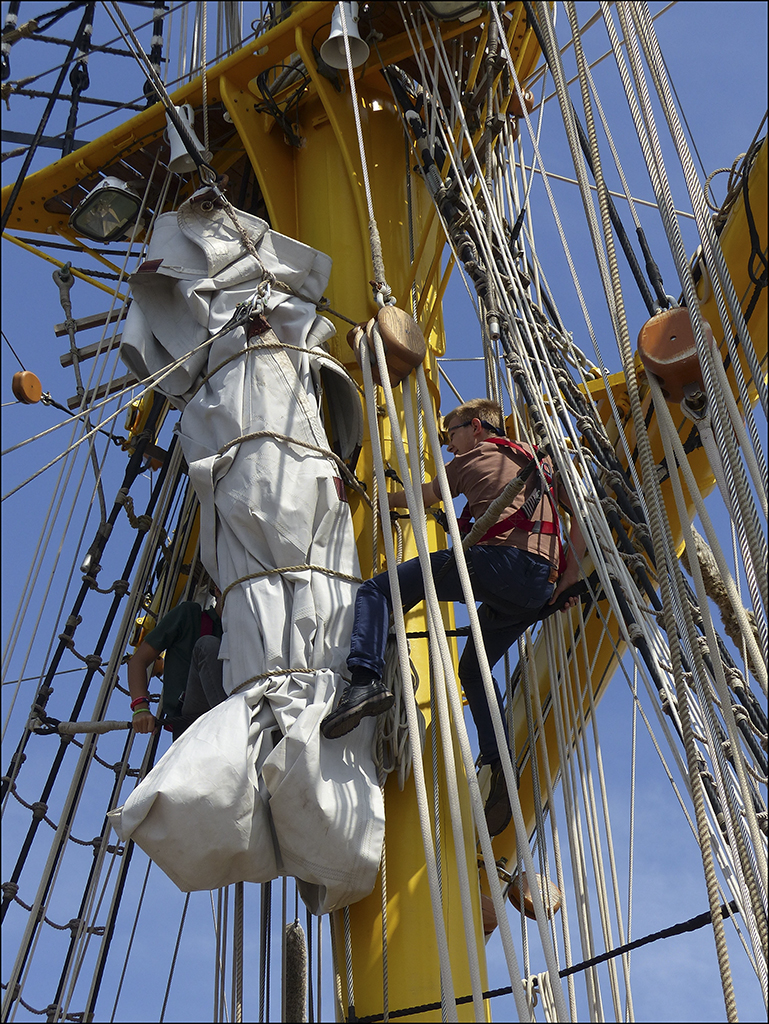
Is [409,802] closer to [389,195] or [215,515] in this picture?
[215,515]

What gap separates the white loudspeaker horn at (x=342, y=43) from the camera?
5797 millimetres

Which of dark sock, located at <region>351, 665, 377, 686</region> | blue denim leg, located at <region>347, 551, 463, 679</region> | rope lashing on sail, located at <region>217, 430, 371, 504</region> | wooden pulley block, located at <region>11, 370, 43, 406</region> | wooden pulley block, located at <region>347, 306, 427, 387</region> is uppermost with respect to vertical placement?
wooden pulley block, located at <region>11, 370, 43, 406</region>

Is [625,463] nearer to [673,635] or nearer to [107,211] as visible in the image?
[673,635]

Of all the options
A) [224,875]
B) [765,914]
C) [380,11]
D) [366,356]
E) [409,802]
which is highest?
[380,11]

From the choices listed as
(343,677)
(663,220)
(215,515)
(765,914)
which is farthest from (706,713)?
(215,515)

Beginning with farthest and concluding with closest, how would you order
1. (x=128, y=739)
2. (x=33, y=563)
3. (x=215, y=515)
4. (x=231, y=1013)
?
(x=33, y=563)
(x=128, y=739)
(x=215, y=515)
(x=231, y=1013)

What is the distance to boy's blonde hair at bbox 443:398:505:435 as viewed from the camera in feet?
16.4

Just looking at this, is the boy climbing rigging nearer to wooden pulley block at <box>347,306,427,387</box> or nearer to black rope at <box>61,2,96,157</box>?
wooden pulley block at <box>347,306,427,387</box>

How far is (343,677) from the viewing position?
175 inches

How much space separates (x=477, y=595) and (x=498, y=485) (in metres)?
0.40

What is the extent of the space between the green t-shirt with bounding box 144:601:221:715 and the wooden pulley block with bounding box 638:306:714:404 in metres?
2.03

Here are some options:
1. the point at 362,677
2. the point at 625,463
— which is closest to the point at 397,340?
the point at 362,677

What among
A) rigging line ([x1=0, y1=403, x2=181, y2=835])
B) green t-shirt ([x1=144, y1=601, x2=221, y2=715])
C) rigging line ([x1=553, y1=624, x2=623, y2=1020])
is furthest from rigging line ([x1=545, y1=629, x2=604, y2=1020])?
rigging line ([x1=0, y1=403, x2=181, y2=835])

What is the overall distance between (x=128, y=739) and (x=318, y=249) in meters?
2.37
